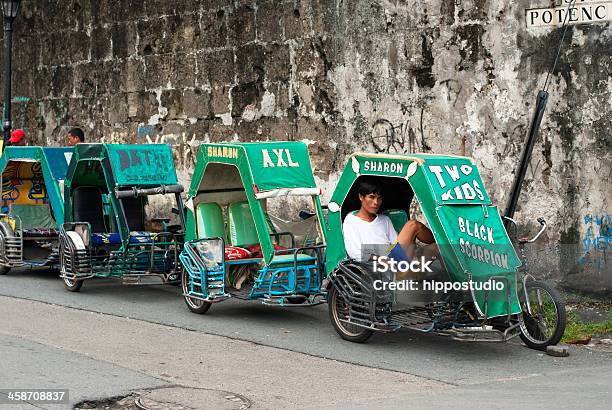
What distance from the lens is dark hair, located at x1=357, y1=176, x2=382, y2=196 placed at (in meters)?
9.84

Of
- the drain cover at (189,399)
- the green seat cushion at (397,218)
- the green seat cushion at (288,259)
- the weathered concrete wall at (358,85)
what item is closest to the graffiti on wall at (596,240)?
the weathered concrete wall at (358,85)

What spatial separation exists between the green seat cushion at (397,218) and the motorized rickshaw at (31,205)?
4.85 m

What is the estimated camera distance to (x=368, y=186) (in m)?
9.85

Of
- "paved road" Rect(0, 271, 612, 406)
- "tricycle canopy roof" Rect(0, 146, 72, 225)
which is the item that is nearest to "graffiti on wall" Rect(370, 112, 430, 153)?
"paved road" Rect(0, 271, 612, 406)

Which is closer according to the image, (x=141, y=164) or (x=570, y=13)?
(x=570, y=13)

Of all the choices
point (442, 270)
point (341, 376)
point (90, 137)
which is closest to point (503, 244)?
point (442, 270)

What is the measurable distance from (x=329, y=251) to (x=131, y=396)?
311 cm

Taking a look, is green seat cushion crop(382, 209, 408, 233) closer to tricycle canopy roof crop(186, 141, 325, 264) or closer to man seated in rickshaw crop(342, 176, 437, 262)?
man seated in rickshaw crop(342, 176, 437, 262)

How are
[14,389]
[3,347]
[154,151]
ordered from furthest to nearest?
[154,151] < [3,347] < [14,389]

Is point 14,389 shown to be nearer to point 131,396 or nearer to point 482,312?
point 131,396

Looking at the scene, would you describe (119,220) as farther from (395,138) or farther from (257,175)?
(395,138)

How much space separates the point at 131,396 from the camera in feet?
24.4

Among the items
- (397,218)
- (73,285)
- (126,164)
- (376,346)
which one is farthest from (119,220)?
(376,346)

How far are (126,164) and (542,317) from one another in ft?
18.3
